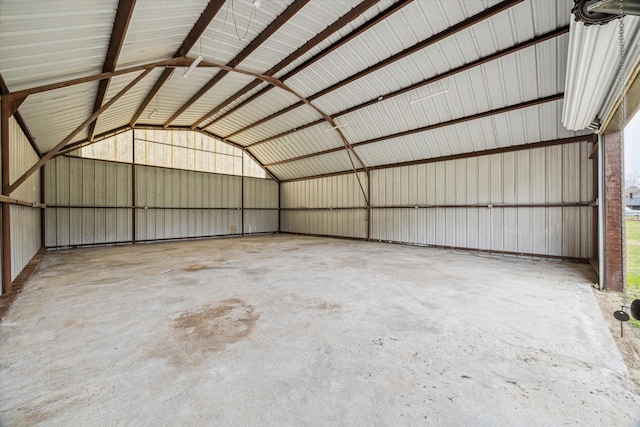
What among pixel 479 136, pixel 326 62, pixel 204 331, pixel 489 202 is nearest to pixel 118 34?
pixel 326 62

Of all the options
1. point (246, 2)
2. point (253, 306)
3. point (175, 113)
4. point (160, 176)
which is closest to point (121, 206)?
point (160, 176)

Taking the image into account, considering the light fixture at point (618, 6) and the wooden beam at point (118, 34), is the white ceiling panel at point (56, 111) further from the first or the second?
the light fixture at point (618, 6)

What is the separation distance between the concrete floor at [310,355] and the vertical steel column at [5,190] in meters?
0.49

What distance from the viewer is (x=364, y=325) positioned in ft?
13.3

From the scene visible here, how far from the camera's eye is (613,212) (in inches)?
235

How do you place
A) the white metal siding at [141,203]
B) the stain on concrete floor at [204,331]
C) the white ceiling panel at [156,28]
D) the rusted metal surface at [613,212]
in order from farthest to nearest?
Result: 1. the white metal siding at [141,203]
2. the rusted metal surface at [613,212]
3. the white ceiling panel at [156,28]
4. the stain on concrete floor at [204,331]

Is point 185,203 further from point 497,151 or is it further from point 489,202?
point 497,151

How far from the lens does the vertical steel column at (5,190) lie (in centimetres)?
533

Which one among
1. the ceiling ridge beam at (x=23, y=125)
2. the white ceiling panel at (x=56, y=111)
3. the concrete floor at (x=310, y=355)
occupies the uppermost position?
the white ceiling panel at (x=56, y=111)

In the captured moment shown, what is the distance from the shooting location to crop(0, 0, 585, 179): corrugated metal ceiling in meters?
5.39

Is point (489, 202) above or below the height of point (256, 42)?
below

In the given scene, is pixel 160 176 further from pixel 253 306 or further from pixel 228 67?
pixel 253 306

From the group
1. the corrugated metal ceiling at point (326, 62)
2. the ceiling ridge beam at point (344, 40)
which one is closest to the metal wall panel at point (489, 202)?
the corrugated metal ceiling at point (326, 62)

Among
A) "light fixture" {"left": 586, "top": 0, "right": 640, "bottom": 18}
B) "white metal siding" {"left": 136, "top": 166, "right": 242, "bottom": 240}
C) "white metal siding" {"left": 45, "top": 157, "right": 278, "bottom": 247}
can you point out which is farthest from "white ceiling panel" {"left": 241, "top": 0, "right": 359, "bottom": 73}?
"white metal siding" {"left": 45, "top": 157, "right": 278, "bottom": 247}
